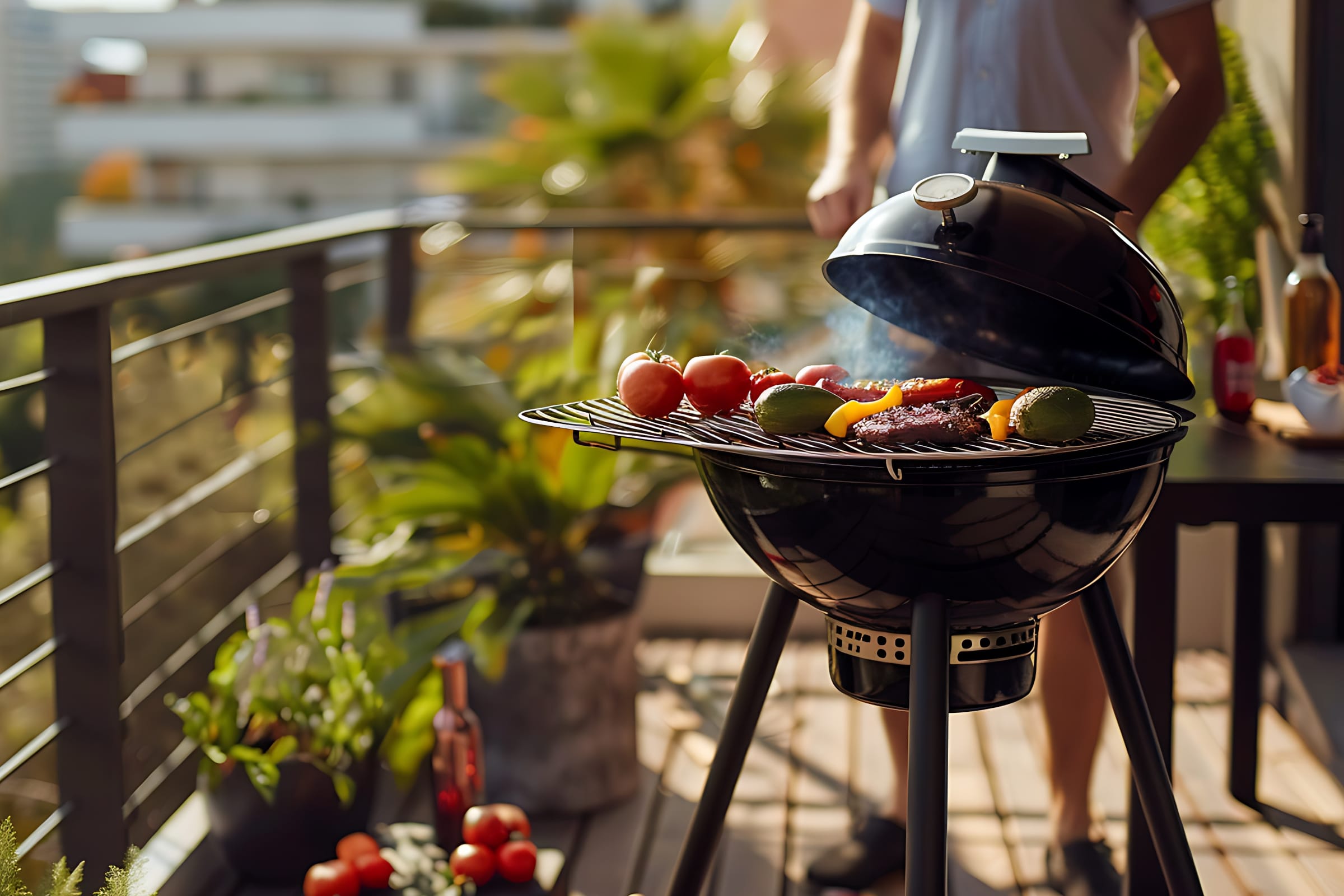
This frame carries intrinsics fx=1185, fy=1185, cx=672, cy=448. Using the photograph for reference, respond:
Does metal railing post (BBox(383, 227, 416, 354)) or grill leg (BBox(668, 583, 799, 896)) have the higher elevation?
metal railing post (BBox(383, 227, 416, 354))

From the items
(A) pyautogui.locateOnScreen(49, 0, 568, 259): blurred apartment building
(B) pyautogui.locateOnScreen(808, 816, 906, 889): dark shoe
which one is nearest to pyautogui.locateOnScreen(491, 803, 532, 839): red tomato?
(B) pyautogui.locateOnScreen(808, 816, 906, 889): dark shoe

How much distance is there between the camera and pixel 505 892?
1.67 meters

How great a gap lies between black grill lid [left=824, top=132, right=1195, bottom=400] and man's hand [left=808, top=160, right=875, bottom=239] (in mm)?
273

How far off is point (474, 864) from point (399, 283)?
1.81m

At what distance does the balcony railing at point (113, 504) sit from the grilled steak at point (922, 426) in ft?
3.31

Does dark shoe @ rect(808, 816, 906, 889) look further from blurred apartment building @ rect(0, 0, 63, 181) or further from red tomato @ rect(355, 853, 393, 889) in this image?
blurred apartment building @ rect(0, 0, 63, 181)

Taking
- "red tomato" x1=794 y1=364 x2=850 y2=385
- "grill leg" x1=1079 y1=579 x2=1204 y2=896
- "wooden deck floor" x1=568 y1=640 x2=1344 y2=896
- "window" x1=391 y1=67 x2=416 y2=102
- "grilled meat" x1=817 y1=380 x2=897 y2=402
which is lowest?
"wooden deck floor" x1=568 y1=640 x2=1344 y2=896

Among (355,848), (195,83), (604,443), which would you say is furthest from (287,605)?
(195,83)

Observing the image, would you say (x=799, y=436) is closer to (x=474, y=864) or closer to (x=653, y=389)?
(x=653, y=389)

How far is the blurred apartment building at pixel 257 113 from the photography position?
3866cm

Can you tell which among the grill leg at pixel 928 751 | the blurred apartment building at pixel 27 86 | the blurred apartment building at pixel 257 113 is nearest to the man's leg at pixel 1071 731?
the grill leg at pixel 928 751

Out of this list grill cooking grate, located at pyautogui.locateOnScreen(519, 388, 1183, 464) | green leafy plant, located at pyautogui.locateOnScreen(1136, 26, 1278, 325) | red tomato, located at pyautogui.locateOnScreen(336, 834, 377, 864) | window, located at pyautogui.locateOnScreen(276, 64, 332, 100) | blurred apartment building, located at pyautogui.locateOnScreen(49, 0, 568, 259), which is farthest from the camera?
window, located at pyautogui.locateOnScreen(276, 64, 332, 100)

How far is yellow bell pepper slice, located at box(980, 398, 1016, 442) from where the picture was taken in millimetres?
1126

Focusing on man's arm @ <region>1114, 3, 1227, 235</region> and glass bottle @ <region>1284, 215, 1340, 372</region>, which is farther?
glass bottle @ <region>1284, 215, 1340, 372</region>
